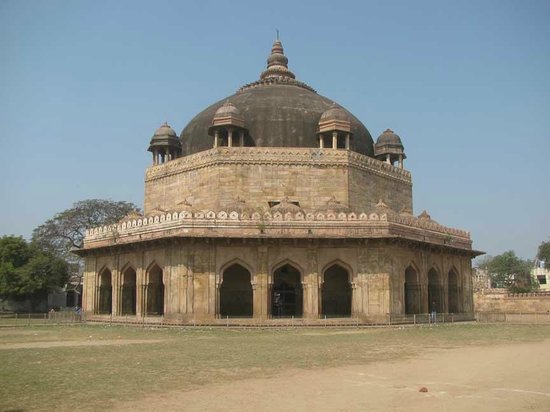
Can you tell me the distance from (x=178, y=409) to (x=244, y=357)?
15.3ft

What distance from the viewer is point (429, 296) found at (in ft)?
89.4

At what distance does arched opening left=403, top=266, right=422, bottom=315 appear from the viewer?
24.5 m

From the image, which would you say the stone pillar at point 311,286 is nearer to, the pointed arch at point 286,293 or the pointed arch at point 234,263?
the pointed arch at point 286,293

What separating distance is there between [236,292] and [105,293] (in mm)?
7222

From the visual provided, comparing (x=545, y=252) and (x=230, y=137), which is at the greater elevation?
(x=230, y=137)

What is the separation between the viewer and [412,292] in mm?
24703

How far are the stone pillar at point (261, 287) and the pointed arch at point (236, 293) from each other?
1.99m

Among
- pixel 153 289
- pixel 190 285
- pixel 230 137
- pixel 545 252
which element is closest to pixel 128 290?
pixel 153 289

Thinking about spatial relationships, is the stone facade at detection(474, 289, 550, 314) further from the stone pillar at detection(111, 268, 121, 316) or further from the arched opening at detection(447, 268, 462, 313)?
the stone pillar at detection(111, 268, 121, 316)

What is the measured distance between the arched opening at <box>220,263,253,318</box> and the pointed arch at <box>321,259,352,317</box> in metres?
3.21

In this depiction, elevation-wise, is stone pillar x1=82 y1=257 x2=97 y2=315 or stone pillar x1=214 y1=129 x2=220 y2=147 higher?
stone pillar x1=214 y1=129 x2=220 y2=147

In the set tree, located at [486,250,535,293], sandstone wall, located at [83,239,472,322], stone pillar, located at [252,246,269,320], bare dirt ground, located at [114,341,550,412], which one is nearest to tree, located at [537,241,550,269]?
tree, located at [486,250,535,293]

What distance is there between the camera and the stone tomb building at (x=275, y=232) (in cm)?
2183

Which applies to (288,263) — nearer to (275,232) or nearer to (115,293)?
(275,232)
